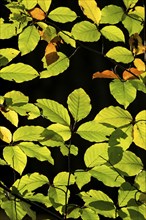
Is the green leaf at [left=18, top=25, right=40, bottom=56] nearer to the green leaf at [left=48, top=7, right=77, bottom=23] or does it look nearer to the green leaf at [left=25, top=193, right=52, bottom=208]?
the green leaf at [left=48, top=7, right=77, bottom=23]

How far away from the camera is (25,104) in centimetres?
105

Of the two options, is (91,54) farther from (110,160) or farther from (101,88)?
(110,160)

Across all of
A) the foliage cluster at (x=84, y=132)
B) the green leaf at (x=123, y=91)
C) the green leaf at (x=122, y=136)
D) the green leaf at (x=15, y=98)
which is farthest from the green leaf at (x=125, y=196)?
the green leaf at (x=15, y=98)

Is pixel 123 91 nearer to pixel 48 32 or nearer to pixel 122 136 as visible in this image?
pixel 122 136

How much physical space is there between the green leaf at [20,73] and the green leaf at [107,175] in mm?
279

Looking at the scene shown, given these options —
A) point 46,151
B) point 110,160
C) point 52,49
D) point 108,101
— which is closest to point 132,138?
point 110,160

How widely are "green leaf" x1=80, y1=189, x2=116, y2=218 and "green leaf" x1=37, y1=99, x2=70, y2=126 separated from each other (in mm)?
186

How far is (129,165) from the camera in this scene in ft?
3.40

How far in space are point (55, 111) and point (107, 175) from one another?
20 centimetres

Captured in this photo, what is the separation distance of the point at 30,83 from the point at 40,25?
2213 mm

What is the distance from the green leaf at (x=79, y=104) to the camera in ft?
3.48

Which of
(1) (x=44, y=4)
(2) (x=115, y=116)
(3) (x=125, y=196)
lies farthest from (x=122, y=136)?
(1) (x=44, y=4)

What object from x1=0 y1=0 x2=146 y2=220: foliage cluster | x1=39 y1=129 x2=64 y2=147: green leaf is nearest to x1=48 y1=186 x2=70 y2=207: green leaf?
x1=0 y1=0 x2=146 y2=220: foliage cluster

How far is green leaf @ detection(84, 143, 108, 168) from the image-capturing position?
3.49 feet
